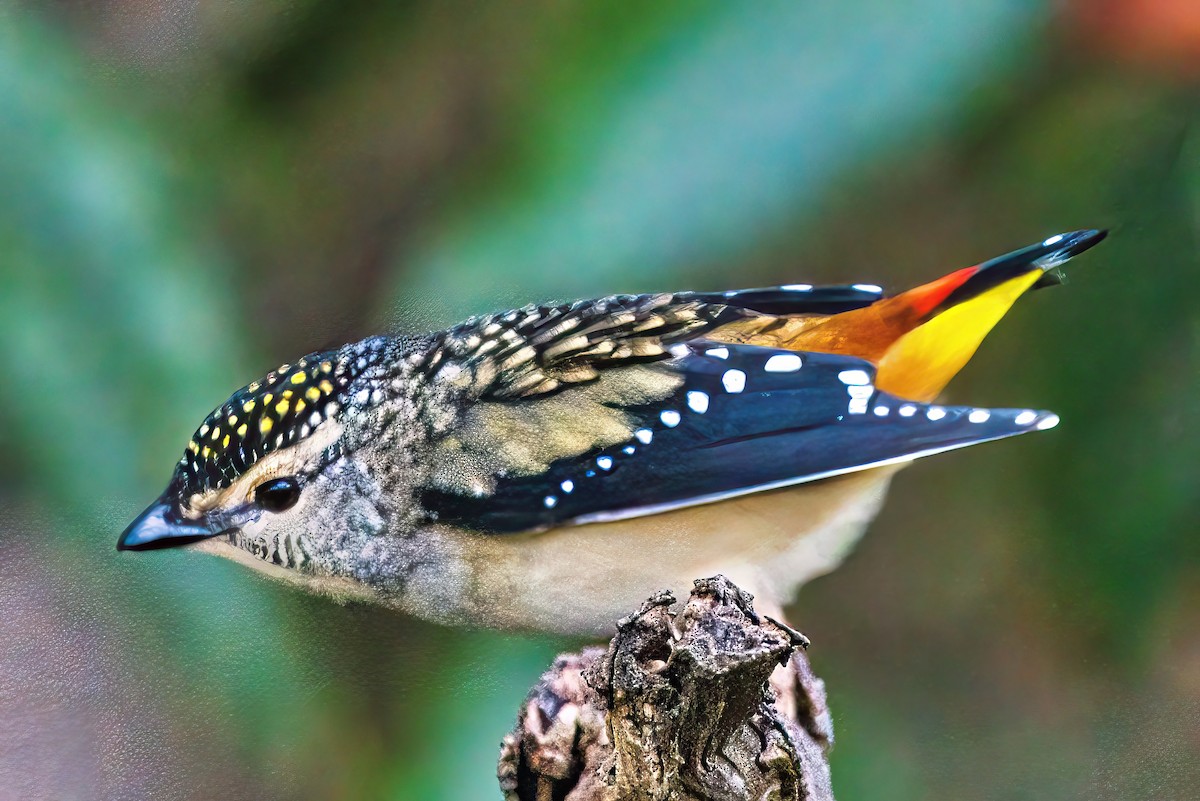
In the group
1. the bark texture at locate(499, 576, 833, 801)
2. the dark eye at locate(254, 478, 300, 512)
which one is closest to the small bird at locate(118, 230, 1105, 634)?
the dark eye at locate(254, 478, 300, 512)

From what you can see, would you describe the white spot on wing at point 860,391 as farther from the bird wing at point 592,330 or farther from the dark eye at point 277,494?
the dark eye at point 277,494

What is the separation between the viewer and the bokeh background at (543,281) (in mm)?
894

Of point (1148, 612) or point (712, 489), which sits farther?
point (1148, 612)

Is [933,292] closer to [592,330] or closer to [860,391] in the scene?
[860,391]

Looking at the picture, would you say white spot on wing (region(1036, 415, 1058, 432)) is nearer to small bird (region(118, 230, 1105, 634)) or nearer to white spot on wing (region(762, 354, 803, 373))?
small bird (region(118, 230, 1105, 634))

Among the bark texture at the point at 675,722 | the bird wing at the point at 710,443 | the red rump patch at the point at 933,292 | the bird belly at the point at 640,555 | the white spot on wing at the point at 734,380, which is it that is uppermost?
the red rump patch at the point at 933,292

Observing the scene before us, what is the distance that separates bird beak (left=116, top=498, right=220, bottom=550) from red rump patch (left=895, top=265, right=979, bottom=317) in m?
0.72

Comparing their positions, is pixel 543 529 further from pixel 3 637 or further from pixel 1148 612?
pixel 1148 612

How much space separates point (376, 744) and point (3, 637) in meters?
0.37

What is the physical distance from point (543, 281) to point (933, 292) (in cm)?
39

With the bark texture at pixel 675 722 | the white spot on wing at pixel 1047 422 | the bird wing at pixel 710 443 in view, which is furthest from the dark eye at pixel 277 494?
the white spot on wing at pixel 1047 422

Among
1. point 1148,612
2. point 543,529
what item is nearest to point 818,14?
point 543,529

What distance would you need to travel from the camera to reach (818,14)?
0.94 meters

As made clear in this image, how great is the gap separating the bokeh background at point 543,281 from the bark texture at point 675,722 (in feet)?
0.54
